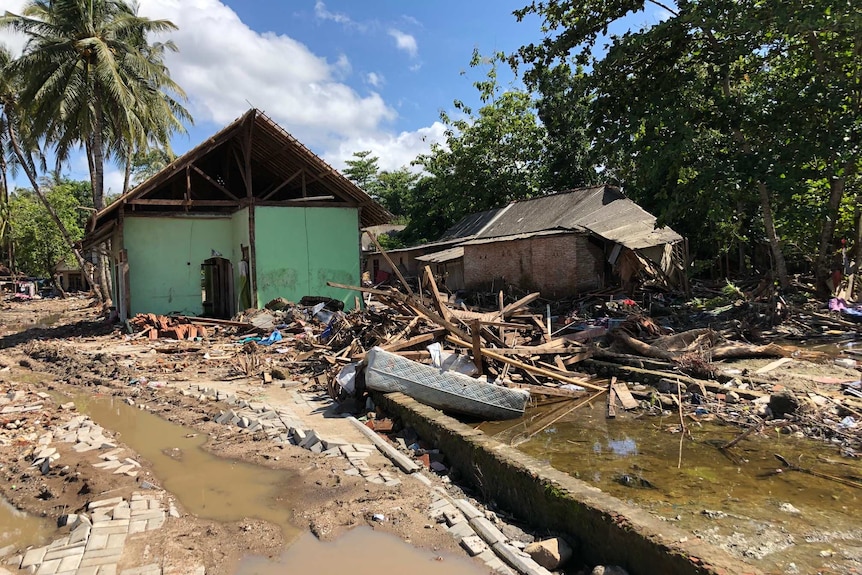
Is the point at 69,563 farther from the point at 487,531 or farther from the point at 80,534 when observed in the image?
the point at 487,531

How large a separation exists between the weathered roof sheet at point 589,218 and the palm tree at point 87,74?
1468 cm

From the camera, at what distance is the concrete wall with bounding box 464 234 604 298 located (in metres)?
17.9

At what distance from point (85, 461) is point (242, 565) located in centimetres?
290

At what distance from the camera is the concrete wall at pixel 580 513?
9.78ft

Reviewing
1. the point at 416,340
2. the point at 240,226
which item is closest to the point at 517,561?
the point at 416,340

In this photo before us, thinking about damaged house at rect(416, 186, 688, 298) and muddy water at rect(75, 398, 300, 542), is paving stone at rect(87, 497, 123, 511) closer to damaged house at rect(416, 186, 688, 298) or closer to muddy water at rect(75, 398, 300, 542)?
muddy water at rect(75, 398, 300, 542)

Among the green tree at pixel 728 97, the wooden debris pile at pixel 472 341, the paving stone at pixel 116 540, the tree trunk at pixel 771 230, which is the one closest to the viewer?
the paving stone at pixel 116 540

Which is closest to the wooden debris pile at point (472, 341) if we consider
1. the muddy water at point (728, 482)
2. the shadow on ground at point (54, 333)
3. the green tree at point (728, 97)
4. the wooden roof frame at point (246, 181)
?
the muddy water at point (728, 482)

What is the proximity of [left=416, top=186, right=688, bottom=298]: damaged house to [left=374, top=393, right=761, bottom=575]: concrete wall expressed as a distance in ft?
42.1

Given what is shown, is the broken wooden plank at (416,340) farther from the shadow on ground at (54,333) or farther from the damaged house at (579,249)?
the shadow on ground at (54,333)

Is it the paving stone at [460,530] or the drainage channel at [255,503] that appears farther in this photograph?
the paving stone at [460,530]

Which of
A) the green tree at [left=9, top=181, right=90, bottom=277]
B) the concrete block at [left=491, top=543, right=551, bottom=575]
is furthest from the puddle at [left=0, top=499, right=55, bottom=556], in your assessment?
the green tree at [left=9, top=181, right=90, bottom=277]

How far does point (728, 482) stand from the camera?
5.00 metres

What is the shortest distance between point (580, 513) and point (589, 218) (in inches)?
652
